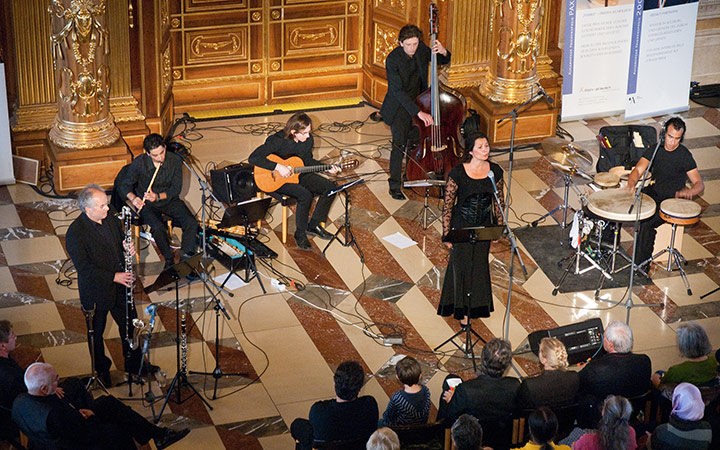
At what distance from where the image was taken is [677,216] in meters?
8.05

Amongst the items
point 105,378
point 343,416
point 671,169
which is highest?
point 671,169

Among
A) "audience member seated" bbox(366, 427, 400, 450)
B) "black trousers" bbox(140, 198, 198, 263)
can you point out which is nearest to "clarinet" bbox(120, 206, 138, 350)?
"black trousers" bbox(140, 198, 198, 263)

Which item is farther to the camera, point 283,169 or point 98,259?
point 283,169

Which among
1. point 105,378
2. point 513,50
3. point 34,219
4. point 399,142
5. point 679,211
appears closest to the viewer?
point 105,378

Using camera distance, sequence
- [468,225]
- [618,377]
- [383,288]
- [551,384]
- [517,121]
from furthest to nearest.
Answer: [517,121], [383,288], [468,225], [618,377], [551,384]

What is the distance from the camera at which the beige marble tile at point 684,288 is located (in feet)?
26.8

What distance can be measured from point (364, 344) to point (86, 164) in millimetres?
3278

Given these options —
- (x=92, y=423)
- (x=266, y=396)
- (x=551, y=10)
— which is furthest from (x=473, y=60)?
(x=92, y=423)

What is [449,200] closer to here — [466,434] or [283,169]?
[283,169]

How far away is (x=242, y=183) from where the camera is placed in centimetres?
856

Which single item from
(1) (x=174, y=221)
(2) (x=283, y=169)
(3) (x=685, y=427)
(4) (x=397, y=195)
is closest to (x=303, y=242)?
(2) (x=283, y=169)

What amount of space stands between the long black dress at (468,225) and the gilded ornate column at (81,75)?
3528mm

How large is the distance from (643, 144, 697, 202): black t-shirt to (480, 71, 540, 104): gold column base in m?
2.21

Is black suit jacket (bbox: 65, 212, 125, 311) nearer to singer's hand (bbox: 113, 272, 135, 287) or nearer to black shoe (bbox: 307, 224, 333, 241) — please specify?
singer's hand (bbox: 113, 272, 135, 287)
